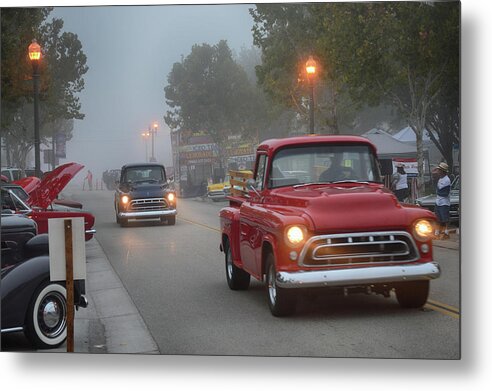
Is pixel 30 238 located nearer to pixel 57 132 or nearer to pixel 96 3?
pixel 57 132

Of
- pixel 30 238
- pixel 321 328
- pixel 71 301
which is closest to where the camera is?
pixel 71 301

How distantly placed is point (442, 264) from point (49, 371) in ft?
12.6

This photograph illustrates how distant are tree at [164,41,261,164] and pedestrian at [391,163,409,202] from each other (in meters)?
1.57

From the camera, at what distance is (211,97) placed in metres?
9.55

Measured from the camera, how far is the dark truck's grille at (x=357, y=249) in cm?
797

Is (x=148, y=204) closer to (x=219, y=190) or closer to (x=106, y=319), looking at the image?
(x=219, y=190)

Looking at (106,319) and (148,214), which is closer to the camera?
(106,319)

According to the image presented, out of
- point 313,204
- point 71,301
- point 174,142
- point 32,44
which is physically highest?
point 32,44

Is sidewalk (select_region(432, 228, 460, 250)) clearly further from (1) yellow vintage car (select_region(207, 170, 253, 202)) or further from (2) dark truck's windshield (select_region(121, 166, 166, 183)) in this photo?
(2) dark truck's windshield (select_region(121, 166, 166, 183))

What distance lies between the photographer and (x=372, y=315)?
329 inches

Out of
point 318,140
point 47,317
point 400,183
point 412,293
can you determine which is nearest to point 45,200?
point 47,317

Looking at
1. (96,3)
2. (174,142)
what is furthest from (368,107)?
(96,3)

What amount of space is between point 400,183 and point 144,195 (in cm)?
275

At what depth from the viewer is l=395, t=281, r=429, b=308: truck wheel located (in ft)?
27.2
